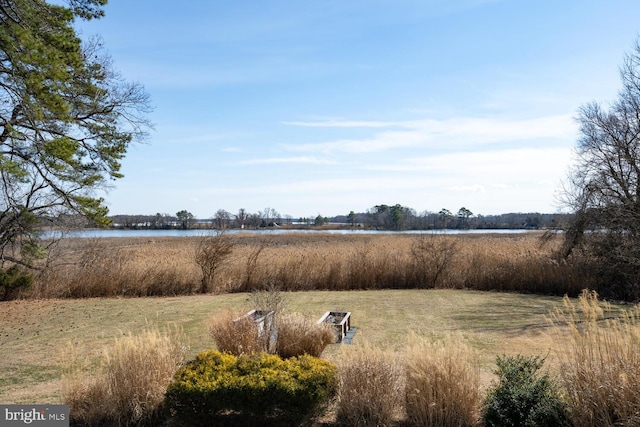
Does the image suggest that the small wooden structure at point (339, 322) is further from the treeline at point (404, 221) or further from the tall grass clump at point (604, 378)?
the treeline at point (404, 221)

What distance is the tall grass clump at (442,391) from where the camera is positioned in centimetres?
394

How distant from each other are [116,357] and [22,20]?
6.65 m

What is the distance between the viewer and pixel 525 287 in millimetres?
14312

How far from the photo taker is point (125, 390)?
4266 mm

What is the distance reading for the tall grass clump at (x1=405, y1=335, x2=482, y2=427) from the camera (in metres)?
3.94

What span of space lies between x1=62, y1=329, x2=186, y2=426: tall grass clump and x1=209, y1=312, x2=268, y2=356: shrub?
1190 millimetres

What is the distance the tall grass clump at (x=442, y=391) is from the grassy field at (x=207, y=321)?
0.93 meters

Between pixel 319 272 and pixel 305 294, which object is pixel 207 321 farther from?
pixel 319 272

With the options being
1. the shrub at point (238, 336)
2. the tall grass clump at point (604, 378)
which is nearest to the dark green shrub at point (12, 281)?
the shrub at point (238, 336)

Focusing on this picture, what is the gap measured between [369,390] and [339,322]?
14.5 feet

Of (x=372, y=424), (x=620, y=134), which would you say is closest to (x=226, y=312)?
(x=372, y=424)

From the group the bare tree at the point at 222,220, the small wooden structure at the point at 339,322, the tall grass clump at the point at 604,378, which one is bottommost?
the small wooden structure at the point at 339,322

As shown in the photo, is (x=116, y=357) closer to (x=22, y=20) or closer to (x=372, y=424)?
(x=372, y=424)

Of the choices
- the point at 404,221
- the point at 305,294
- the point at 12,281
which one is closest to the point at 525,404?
the point at 305,294
